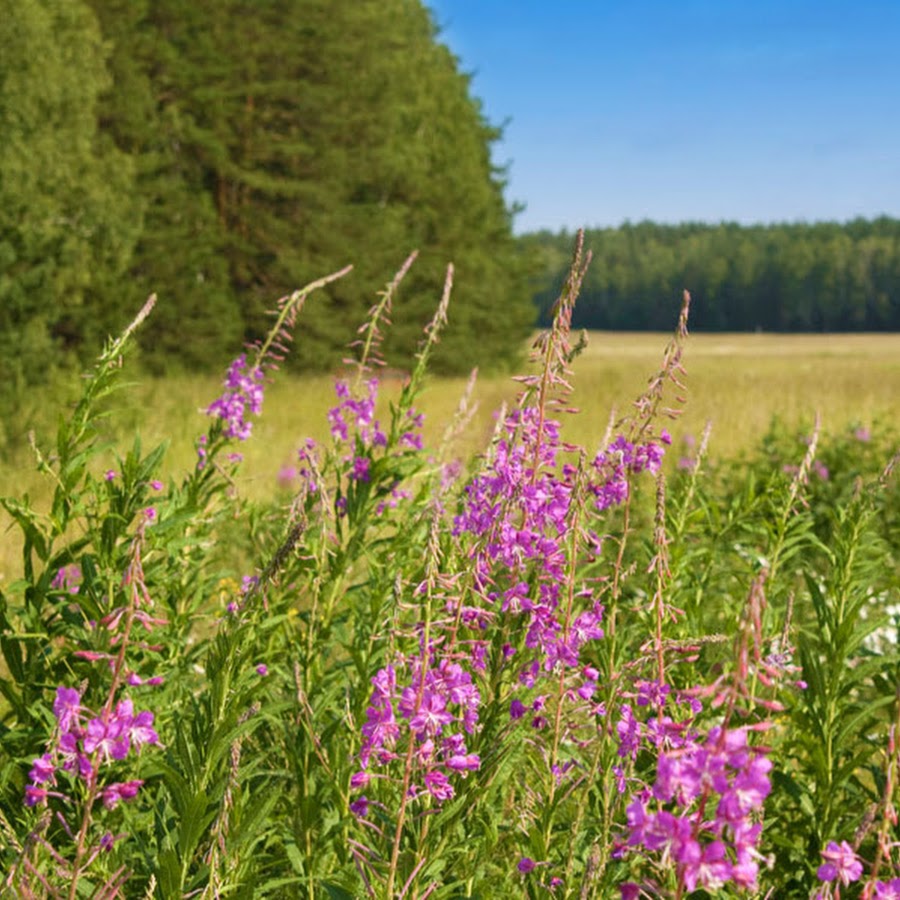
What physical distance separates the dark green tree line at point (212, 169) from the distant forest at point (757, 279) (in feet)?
262

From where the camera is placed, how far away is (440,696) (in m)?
1.65

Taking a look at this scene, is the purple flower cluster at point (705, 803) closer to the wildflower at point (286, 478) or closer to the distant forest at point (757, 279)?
the wildflower at point (286, 478)

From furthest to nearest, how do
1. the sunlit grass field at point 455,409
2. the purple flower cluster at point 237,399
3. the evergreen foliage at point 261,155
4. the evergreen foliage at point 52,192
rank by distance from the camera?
1. the evergreen foliage at point 261,155
2. the evergreen foliage at point 52,192
3. the sunlit grass field at point 455,409
4. the purple flower cluster at point 237,399

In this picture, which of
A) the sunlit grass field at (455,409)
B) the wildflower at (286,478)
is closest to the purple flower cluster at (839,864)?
the sunlit grass field at (455,409)

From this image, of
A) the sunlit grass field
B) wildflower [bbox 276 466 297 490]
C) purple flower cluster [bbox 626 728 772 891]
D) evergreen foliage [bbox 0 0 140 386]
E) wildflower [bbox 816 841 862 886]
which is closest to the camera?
purple flower cluster [bbox 626 728 772 891]

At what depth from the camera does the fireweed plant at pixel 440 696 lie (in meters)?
1.46

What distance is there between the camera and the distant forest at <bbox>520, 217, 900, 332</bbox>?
11162 centimetres

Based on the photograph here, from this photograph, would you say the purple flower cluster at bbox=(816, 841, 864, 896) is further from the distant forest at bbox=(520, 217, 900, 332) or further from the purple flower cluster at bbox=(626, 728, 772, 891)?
the distant forest at bbox=(520, 217, 900, 332)

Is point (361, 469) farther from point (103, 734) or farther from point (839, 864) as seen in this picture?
point (839, 864)

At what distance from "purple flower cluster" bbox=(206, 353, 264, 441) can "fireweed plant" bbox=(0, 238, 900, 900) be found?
0.04ft

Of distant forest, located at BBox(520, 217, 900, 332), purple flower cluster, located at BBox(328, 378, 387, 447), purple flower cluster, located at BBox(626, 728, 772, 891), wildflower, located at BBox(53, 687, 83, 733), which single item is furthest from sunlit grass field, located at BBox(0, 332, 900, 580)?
distant forest, located at BBox(520, 217, 900, 332)

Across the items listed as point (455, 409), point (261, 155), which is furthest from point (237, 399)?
point (261, 155)

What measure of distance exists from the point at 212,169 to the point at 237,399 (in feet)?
61.3

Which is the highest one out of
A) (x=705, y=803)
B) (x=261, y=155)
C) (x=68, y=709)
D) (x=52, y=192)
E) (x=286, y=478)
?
Answer: (x=261, y=155)
